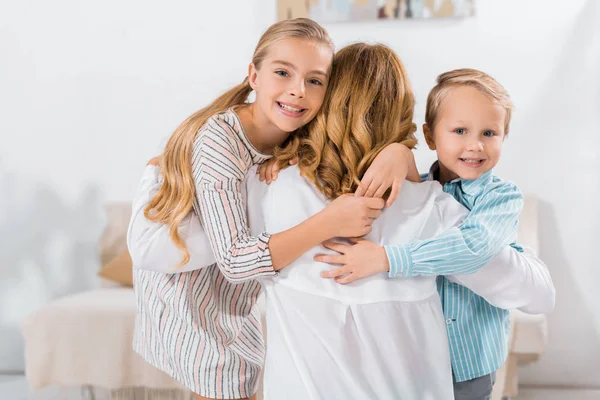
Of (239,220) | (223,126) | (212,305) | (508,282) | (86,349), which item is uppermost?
(223,126)

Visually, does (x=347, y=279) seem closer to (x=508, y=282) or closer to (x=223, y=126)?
(x=508, y=282)

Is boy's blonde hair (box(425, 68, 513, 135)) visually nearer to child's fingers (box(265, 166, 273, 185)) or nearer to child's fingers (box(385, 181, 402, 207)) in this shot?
child's fingers (box(385, 181, 402, 207))

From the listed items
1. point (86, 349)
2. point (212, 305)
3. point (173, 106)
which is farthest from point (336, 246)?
point (173, 106)

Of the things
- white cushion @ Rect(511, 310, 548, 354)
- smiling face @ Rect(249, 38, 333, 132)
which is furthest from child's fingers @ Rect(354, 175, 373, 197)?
white cushion @ Rect(511, 310, 548, 354)

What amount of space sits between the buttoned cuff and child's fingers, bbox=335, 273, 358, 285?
6 centimetres

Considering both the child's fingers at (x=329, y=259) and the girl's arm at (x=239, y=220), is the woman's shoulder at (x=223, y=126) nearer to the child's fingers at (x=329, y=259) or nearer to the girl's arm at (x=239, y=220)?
the girl's arm at (x=239, y=220)

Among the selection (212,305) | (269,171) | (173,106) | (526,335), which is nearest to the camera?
(269,171)

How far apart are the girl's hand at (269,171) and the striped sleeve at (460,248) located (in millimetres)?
233

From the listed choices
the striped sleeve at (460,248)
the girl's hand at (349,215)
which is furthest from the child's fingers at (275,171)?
the striped sleeve at (460,248)

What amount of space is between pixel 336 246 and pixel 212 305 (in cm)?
41

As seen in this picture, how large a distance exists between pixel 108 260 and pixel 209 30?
1349 millimetres

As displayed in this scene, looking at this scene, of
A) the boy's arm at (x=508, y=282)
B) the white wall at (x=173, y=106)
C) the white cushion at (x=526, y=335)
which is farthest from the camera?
the white wall at (x=173, y=106)

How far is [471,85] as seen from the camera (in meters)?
1.22

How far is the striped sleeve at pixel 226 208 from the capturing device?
112 centimetres
